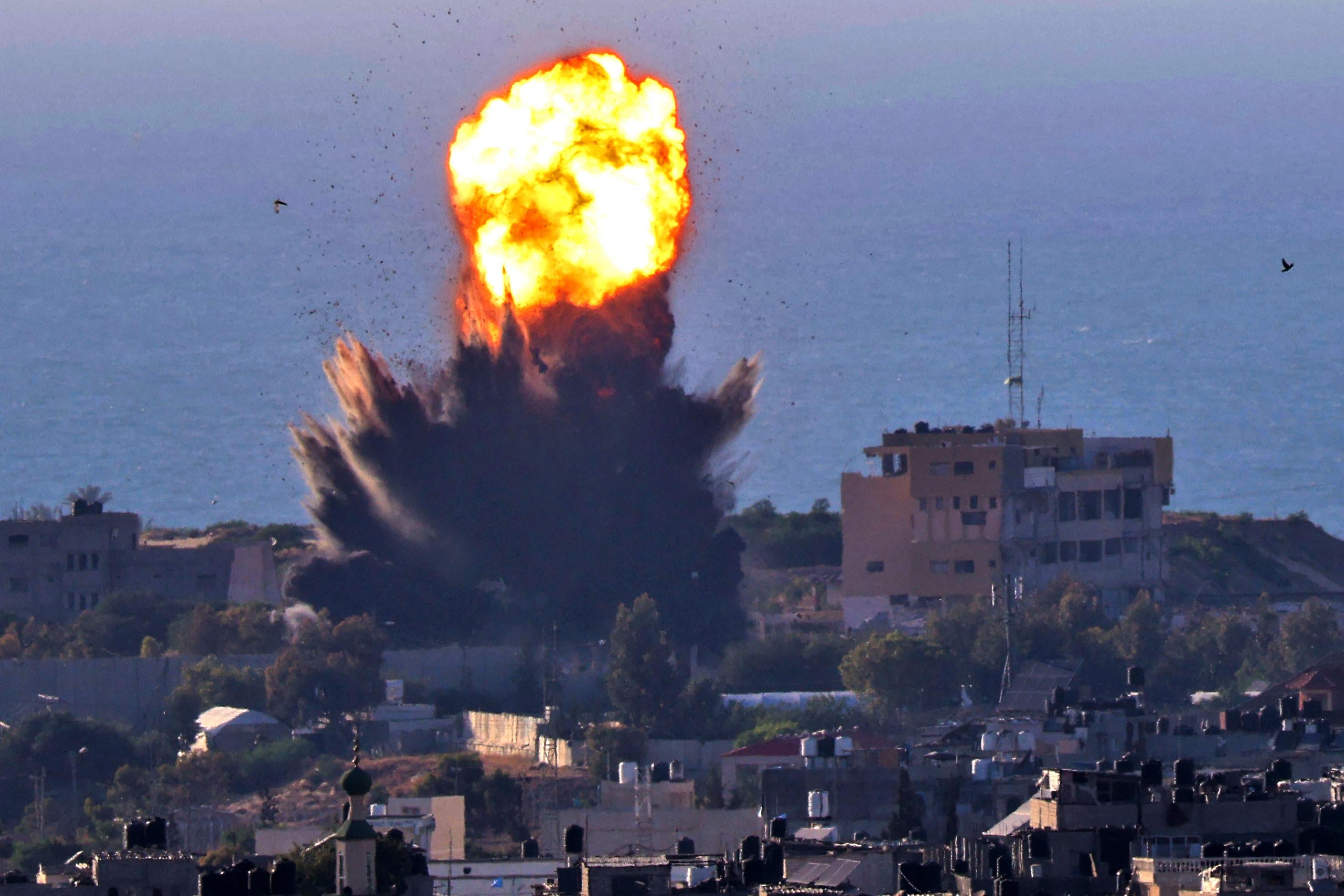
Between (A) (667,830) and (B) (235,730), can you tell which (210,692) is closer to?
(B) (235,730)

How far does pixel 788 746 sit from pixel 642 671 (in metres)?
19.0

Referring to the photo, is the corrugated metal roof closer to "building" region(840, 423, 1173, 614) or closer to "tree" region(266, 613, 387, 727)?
"tree" region(266, 613, 387, 727)

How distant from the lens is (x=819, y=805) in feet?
315

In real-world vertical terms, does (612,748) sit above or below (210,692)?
below

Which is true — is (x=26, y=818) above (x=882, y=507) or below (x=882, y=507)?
below

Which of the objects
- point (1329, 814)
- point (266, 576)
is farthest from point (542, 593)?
point (1329, 814)

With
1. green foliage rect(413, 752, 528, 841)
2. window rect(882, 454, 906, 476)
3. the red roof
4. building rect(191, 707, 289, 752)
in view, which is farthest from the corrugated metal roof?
window rect(882, 454, 906, 476)

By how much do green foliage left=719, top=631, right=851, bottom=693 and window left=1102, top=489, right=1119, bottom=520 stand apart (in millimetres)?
17928

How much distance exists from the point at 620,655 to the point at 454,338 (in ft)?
70.3

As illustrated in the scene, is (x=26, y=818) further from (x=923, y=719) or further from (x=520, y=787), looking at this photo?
(x=923, y=719)

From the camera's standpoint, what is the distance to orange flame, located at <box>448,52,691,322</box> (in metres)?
143

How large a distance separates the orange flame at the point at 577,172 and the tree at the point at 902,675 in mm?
17984

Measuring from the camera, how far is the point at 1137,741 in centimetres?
10262

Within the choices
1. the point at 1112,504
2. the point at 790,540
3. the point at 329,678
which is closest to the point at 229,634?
the point at 329,678
